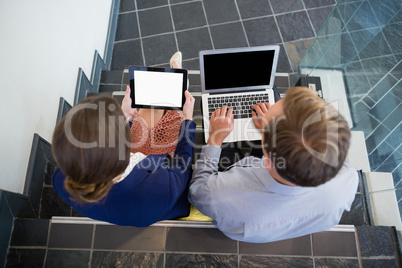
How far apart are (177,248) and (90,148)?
2.95 feet

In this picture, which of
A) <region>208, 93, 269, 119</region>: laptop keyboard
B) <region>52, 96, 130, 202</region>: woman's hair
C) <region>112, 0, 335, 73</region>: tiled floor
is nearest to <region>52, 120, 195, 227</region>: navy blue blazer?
<region>52, 96, 130, 202</region>: woman's hair

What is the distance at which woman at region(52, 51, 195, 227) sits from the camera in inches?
31.9

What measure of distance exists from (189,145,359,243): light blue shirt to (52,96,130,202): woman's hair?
1.31ft

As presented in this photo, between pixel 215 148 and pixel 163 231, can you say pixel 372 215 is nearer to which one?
pixel 215 148

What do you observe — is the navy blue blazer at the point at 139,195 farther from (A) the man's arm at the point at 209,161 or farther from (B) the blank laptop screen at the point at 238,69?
(B) the blank laptop screen at the point at 238,69

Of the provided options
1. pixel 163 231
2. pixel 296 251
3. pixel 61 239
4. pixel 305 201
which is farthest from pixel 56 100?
pixel 296 251

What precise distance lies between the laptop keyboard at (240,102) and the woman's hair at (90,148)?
2.64 feet

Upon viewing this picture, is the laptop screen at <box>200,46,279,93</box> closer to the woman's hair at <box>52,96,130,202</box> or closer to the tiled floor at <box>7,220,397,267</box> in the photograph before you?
the woman's hair at <box>52,96,130,202</box>

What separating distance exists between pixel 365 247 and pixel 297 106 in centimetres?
111

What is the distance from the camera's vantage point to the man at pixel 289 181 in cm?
77

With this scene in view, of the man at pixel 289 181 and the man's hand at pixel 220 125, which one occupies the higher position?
the man's hand at pixel 220 125

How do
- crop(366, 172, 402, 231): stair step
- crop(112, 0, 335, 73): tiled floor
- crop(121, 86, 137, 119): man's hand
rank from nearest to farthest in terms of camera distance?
crop(121, 86, 137, 119): man's hand
crop(366, 172, 402, 231): stair step
crop(112, 0, 335, 73): tiled floor

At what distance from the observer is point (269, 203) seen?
3.14 ft

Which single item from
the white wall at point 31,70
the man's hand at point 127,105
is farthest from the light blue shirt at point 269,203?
the white wall at point 31,70
